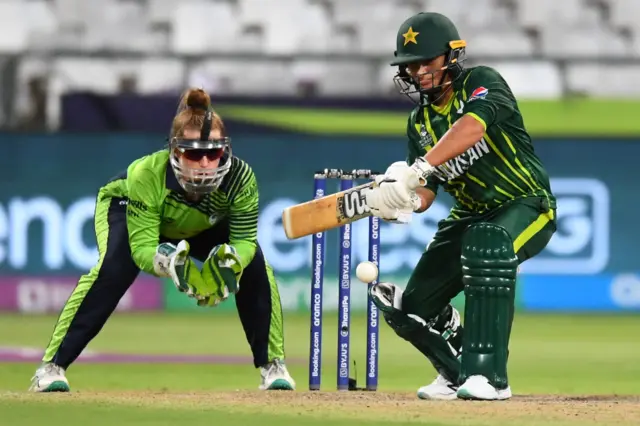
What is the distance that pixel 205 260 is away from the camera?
6434 mm

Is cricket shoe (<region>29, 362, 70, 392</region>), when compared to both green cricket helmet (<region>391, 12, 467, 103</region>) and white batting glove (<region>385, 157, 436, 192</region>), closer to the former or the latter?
white batting glove (<region>385, 157, 436, 192</region>)

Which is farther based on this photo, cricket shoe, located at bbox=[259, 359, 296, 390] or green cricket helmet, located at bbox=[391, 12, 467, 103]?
cricket shoe, located at bbox=[259, 359, 296, 390]

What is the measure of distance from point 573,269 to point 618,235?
50cm

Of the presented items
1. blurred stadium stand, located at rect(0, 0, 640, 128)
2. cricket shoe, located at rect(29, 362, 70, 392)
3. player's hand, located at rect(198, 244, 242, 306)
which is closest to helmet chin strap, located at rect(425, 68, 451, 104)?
player's hand, located at rect(198, 244, 242, 306)

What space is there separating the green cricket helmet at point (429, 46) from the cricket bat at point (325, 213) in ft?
1.78

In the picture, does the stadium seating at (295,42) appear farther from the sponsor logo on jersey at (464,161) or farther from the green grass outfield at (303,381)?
the sponsor logo on jersey at (464,161)

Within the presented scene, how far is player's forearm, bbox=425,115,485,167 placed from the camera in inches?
214

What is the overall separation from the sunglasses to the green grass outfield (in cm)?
101

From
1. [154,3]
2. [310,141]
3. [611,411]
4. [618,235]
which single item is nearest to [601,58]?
[618,235]

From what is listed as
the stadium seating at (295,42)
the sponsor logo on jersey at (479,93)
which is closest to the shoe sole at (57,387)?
the sponsor logo on jersey at (479,93)

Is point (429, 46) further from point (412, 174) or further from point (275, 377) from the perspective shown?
point (275, 377)

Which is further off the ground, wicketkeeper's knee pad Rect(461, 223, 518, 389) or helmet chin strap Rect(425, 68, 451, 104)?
helmet chin strap Rect(425, 68, 451, 104)

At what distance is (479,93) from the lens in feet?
18.4

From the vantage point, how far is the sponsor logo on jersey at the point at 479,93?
5597mm
